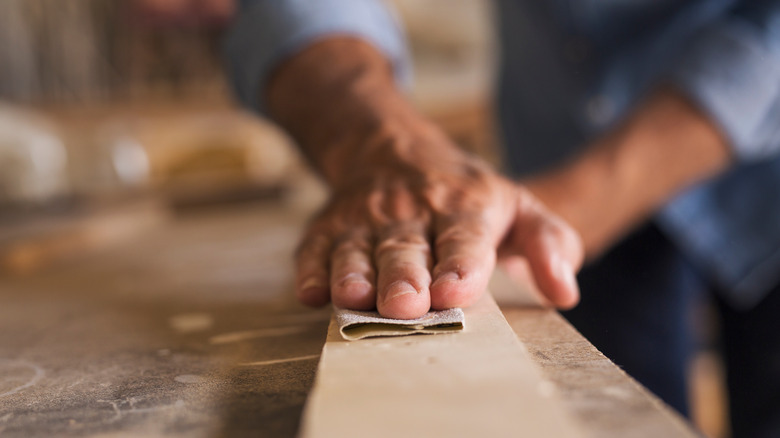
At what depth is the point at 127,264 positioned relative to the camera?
3.17 ft

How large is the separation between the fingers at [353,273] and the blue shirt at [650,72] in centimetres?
40

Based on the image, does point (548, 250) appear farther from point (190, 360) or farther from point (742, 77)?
point (742, 77)

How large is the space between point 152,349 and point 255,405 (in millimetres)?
173

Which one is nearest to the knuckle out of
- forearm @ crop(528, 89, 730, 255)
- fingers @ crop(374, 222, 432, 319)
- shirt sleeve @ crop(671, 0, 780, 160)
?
fingers @ crop(374, 222, 432, 319)

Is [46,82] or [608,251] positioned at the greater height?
[46,82]

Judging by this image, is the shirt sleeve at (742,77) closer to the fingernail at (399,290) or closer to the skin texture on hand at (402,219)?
the skin texture on hand at (402,219)

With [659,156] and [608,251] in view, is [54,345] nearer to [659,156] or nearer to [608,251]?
[659,156]

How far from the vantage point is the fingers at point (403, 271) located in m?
0.40

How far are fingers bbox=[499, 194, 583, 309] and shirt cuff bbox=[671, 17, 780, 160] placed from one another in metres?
0.37

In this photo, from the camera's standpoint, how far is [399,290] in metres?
0.41

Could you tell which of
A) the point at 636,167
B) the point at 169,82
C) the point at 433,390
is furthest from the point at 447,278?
the point at 169,82

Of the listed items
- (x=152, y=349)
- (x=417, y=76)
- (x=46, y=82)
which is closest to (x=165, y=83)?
(x=46, y=82)

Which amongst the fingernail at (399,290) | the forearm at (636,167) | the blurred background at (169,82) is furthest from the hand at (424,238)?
the blurred background at (169,82)

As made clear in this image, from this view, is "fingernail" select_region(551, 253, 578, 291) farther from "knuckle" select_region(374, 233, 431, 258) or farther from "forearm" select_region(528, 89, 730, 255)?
"forearm" select_region(528, 89, 730, 255)
